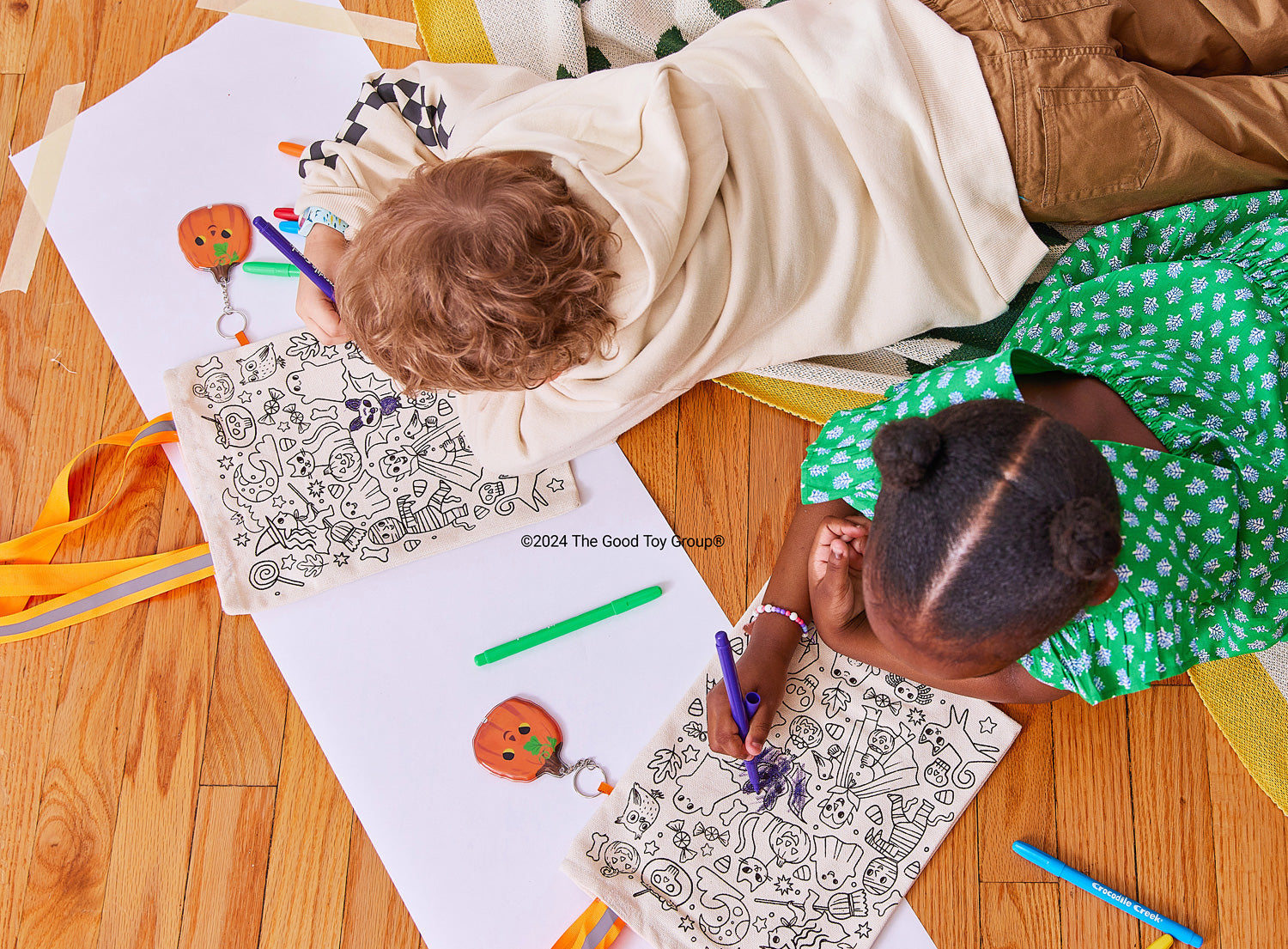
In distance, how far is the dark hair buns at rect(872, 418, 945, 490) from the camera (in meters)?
0.43

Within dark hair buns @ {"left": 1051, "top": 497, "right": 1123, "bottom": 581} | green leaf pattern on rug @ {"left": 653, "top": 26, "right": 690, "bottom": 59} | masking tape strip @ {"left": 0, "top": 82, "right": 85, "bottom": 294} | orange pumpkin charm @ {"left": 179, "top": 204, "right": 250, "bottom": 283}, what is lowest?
dark hair buns @ {"left": 1051, "top": 497, "right": 1123, "bottom": 581}

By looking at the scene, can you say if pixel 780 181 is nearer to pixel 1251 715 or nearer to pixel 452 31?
pixel 452 31

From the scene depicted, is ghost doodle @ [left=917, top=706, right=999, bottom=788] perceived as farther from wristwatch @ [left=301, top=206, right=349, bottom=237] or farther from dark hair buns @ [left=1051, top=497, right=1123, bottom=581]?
wristwatch @ [left=301, top=206, right=349, bottom=237]

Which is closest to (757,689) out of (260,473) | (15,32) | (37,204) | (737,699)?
(737,699)

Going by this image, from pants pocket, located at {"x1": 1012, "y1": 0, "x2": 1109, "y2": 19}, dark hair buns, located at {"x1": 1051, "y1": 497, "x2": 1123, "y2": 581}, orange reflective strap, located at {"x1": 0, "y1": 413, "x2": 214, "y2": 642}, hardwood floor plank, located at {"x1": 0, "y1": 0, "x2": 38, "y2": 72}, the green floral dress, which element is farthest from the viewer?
hardwood floor plank, located at {"x1": 0, "y1": 0, "x2": 38, "y2": 72}

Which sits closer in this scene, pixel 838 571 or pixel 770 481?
pixel 838 571

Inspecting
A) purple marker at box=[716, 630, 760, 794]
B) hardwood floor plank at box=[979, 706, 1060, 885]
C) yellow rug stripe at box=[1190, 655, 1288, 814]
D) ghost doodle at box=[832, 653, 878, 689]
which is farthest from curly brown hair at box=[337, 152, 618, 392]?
yellow rug stripe at box=[1190, 655, 1288, 814]

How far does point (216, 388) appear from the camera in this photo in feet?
2.60

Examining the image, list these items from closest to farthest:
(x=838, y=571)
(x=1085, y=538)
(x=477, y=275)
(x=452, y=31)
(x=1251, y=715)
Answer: (x=1085, y=538) → (x=477, y=275) → (x=838, y=571) → (x=1251, y=715) → (x=452, y=31)

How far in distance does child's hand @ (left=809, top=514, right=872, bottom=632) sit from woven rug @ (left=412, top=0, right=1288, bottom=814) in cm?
16

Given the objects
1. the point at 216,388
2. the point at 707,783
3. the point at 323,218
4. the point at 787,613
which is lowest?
the point at 707,783

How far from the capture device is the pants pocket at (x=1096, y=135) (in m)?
0.67

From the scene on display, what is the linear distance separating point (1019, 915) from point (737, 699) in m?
0.30

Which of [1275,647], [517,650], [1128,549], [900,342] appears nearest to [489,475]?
[517,650]
